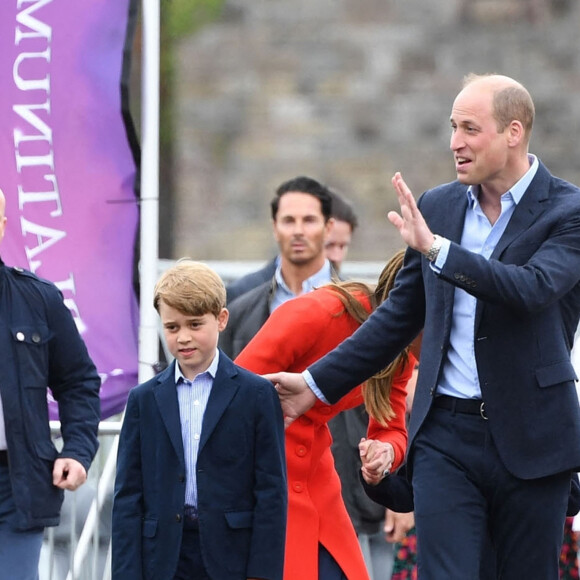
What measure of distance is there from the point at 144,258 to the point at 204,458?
6.12 ft

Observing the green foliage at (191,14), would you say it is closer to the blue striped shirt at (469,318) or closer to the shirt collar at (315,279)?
the shirt collar at (315,279)

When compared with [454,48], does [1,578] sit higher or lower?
lower

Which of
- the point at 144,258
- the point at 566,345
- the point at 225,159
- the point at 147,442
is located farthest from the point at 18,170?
the point at 225,159

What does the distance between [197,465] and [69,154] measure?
1.94 m

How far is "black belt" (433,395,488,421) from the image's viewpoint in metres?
5.78

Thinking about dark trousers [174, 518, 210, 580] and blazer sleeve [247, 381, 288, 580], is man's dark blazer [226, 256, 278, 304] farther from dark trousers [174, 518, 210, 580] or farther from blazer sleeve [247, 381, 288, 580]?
dark trousers [174, 518, 210, 580]

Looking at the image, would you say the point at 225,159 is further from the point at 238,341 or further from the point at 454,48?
the point at 238,341

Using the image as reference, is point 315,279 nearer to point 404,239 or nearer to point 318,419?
point 318,419

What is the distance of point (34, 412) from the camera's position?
6246mm

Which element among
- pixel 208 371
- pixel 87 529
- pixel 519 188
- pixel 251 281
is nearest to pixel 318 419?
pixel 208 371

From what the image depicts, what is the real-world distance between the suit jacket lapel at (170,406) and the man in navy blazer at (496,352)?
2.31 ft

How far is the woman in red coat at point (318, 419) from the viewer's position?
6.21 m

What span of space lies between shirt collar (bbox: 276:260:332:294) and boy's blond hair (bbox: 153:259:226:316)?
91.7 inches

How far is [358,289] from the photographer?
21.0 ft
